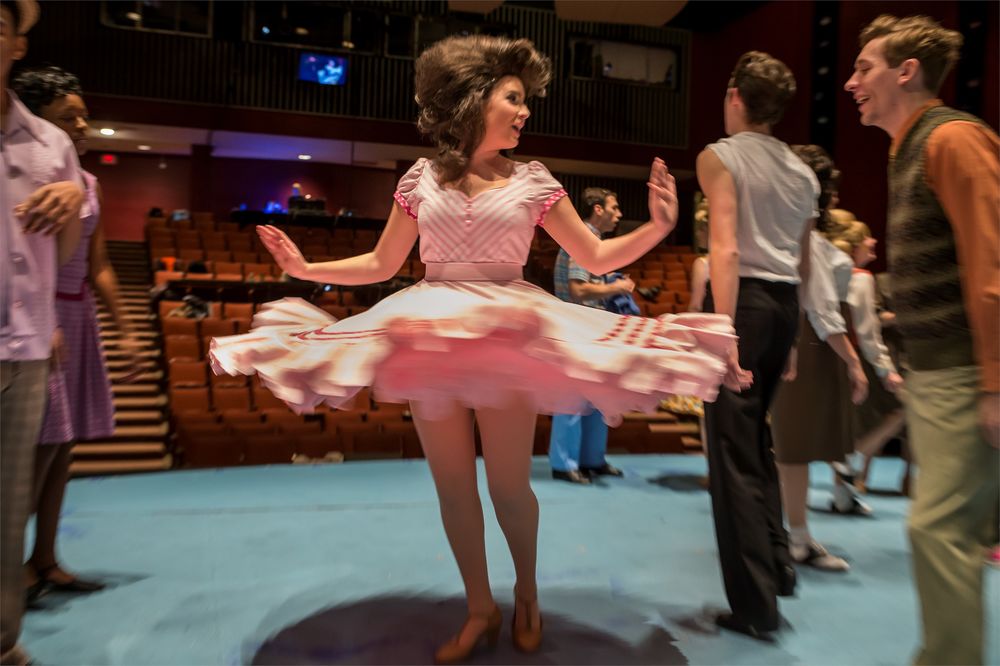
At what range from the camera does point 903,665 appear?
5.83 feet

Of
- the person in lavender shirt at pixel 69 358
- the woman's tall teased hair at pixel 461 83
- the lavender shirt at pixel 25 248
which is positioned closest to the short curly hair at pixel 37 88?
the person in lavender shirt at pixel 69 358

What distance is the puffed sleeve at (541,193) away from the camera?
177 centimetres

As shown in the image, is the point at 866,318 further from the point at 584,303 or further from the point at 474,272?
the point at 474,272

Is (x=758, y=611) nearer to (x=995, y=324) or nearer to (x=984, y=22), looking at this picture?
(x=995, y=324)

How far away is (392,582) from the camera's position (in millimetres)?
2285

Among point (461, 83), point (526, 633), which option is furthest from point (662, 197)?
point (526, 633)

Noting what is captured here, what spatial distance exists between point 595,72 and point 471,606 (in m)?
12.1

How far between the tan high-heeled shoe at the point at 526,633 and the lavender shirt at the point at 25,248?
1.24 meters

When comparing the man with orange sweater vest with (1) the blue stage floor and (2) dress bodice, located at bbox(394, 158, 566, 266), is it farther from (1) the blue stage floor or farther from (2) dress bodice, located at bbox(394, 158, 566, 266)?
(2) dress bodice, located at bbox(394, 158, 566, 266)

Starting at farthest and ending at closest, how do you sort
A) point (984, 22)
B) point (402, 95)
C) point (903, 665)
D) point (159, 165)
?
point (159, 165) < point (402, 95) < point (984, 22) < point (903, 665)

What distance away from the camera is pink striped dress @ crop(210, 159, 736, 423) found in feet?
4.48

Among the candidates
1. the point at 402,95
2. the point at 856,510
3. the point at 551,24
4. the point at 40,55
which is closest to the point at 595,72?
the point at 551,24

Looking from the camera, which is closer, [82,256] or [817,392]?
[82,256]

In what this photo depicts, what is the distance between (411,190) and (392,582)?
3.96 ft
